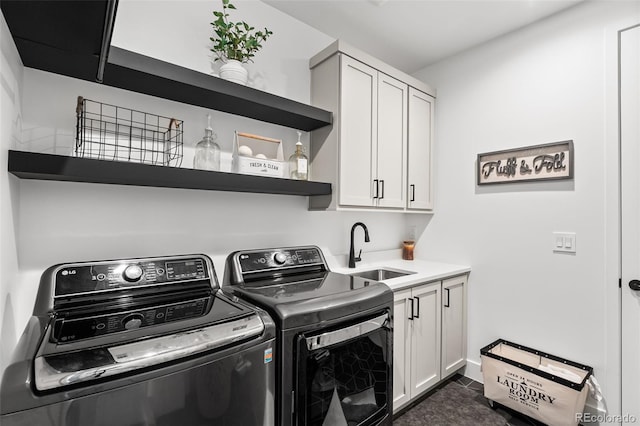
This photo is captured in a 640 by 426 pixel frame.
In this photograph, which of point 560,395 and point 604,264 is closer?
point 560,395

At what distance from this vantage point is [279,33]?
2.05 metres

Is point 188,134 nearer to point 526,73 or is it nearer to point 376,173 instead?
point 376,173

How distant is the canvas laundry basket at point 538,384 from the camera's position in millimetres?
1696

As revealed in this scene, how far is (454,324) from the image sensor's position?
7.68 ft

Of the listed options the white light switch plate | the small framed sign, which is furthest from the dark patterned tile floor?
the small framed sign

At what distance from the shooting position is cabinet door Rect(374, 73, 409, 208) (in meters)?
2.22

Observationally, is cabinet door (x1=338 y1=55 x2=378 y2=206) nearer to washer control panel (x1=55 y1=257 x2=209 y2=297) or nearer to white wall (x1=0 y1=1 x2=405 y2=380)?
white wall (x1=0 y1=1 x2=405 y2=380)

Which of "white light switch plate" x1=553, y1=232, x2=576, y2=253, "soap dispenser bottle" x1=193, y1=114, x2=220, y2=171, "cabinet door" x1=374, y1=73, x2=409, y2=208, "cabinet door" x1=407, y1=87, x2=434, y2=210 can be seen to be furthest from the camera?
"cabinet door" x1=407, y1=87, x2=434, y2=210

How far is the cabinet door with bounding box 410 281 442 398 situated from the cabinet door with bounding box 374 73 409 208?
27.1 inches

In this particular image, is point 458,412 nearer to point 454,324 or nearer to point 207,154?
point 454,324

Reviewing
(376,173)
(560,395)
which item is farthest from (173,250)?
(560,395)

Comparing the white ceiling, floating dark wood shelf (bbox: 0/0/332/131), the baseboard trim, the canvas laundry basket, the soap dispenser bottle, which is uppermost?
the white ceiling

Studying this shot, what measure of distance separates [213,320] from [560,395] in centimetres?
199

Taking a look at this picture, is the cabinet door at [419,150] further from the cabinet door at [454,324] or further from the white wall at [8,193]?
the white wall at [8,193]
